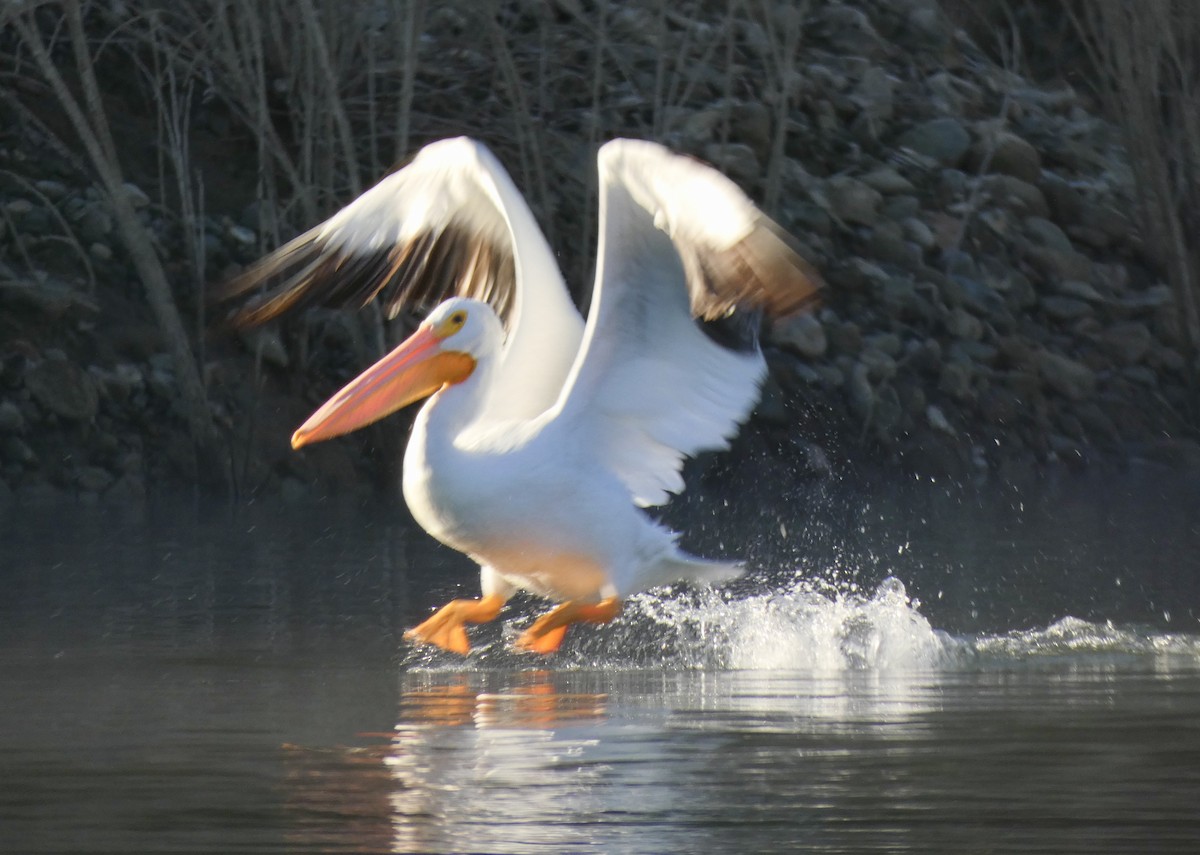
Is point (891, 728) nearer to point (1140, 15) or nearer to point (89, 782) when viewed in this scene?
point (89, 782)

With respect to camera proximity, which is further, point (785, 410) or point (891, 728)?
point (785, 410)

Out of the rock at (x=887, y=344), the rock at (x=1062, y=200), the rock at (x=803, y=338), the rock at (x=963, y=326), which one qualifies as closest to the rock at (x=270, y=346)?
the rock at (x=803, y=338)

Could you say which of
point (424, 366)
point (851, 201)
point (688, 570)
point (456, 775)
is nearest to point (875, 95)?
point (851, 201)

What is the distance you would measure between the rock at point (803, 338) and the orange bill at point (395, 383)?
7.97m

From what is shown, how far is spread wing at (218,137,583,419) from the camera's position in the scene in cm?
707

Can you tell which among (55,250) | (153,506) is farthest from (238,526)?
(55,250)

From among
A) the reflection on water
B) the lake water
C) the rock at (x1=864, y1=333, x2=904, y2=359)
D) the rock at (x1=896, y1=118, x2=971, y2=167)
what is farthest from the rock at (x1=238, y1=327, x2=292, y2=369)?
the reflection on water

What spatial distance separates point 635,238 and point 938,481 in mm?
8069

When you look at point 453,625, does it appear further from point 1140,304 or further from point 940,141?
point 940,141

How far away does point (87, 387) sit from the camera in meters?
12.9

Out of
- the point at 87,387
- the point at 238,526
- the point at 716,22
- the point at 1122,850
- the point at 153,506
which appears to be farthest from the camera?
the point at 716,22

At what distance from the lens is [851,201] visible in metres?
16.0

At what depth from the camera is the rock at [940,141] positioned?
1698 cm

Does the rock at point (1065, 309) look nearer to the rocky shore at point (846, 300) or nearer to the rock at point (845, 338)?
the rocky shore at point (846, 300)
